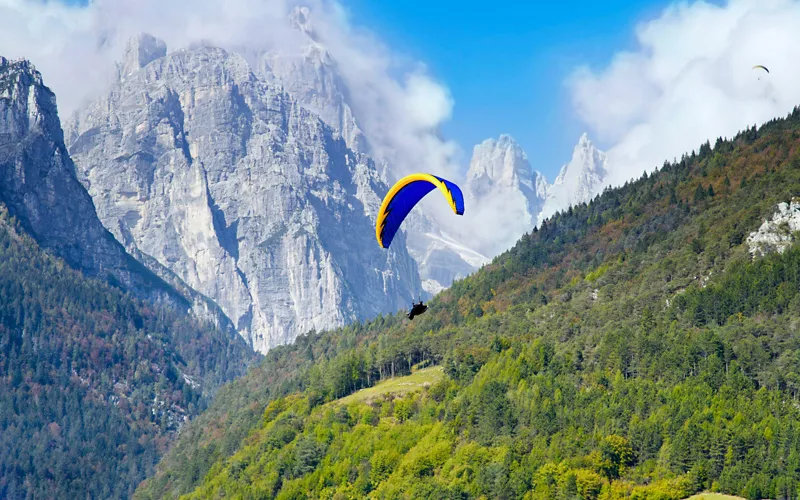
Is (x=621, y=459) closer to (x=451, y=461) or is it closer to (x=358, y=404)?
(x=451, y=461)

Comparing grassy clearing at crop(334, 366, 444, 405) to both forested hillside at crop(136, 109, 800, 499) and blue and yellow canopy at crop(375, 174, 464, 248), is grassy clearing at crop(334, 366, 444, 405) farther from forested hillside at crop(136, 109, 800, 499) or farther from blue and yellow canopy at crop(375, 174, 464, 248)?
blue and yellow canopy at crop(375, 174, 464, 248)

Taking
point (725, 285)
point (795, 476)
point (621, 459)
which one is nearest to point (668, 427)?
point (621, 459)

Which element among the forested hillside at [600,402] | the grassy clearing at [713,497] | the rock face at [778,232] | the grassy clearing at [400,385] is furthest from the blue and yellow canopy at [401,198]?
the rock face at [778,232]

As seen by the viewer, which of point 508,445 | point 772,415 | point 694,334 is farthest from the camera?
point 694,334

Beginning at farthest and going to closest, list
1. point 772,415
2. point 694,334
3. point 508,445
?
point 694,334
point 508,445
point 772,415

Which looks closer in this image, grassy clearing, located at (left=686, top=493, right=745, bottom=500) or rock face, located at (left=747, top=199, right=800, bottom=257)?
grassy clearing, located at (left=686, top=493, right=745, bottom=500)

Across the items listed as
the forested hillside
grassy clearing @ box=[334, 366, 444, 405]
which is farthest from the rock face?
grassy clearing @ box=[334, 366, 444, 405]
